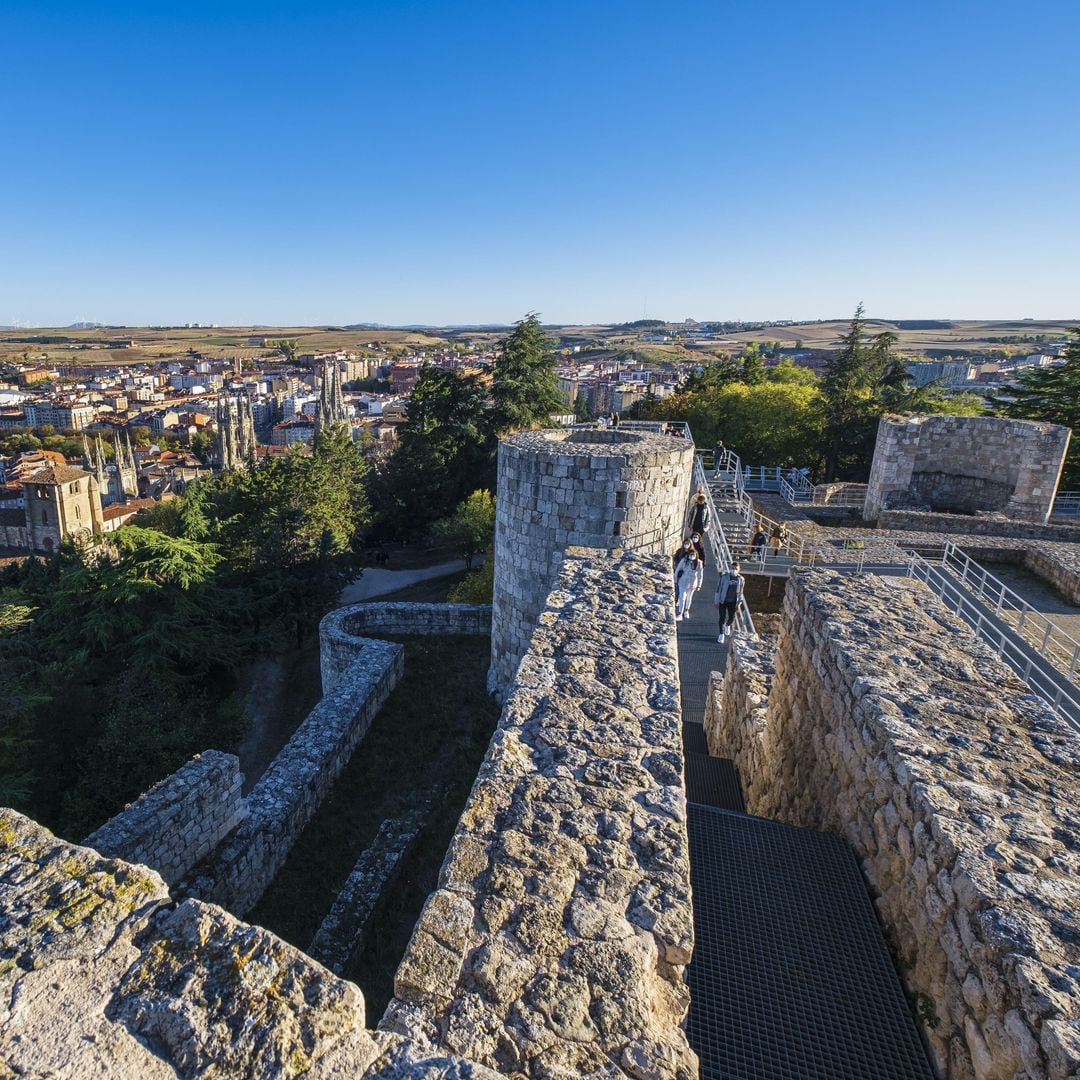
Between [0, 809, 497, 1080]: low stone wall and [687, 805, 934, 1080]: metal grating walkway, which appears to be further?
[687, 805, 934, 1080]: metal grating walkway

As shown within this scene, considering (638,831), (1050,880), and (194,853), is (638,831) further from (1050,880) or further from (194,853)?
(194,853)

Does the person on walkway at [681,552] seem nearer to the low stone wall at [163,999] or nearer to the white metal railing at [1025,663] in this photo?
the white metal railing at [1025,663]

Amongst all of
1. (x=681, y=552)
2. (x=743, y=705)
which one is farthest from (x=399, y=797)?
(x=681, y=552)

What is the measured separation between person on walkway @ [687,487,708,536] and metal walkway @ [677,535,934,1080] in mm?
8446

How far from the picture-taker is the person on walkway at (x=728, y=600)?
984cm

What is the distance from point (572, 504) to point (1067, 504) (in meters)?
21.5

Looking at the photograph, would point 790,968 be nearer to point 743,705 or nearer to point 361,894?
point 743,705

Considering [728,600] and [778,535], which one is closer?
[728,600]

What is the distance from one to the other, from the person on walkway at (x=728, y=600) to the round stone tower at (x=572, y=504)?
1.01 m

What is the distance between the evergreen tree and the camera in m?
27.7

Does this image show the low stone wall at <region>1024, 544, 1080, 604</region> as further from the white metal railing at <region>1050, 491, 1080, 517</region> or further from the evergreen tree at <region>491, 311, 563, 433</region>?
the evergreen tree at <region>491, 311, 563, 433</region>

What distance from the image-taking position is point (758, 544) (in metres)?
14.0

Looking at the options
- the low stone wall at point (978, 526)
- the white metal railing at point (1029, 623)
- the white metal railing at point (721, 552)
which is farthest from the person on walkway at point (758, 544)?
the low stone wall at point (978, 526)

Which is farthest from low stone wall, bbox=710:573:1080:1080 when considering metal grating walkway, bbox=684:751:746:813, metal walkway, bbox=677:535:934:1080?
metal grating walkway, bbox=684:751:746:813
